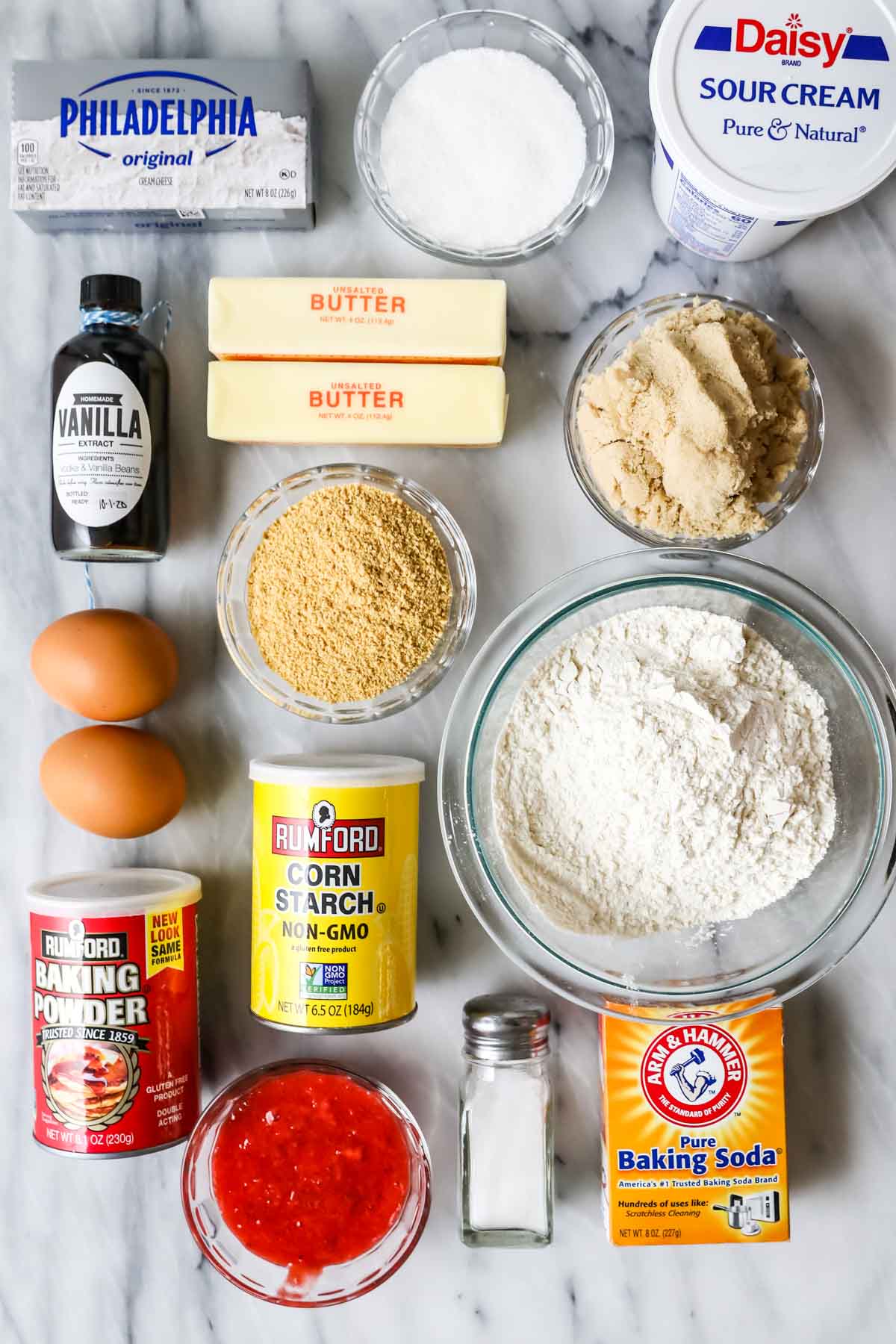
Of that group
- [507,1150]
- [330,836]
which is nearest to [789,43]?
[330,836]

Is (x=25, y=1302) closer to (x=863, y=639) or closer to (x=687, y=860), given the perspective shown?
(x=687, y=860)

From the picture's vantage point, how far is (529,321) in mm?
1035

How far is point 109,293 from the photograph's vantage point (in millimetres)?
953

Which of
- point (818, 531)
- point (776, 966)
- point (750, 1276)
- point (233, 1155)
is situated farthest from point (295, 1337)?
point (818, 531)

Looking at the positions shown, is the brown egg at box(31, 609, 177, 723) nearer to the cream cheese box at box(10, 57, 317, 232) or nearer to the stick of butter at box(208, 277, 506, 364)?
the stick of butter at box(208, 277, 506, 364)

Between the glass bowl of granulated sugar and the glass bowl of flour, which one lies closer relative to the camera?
the glass bowl of flour

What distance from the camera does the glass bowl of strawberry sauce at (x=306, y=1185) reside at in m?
0.93

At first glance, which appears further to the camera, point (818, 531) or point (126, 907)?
point (818, 531)

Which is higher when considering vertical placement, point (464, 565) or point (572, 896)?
point (464, 565)

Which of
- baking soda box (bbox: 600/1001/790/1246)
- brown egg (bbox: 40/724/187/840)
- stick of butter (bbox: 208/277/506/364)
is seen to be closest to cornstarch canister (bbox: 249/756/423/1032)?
brown egg (bbox: 40/724/187/840)

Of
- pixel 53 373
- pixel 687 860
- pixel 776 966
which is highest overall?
pixel 53 373

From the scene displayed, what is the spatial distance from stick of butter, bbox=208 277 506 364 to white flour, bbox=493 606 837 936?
32 cm

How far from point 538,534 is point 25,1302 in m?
0.96

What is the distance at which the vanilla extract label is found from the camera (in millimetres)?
935
